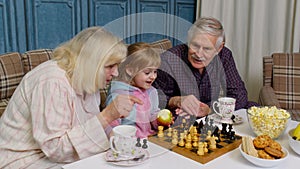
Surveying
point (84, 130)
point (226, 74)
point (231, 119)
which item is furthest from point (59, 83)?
point (226, 74)

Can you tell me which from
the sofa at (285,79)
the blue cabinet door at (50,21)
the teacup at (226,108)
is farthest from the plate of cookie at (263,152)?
the blue cabinet door at (50,21)

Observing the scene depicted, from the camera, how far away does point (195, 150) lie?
114cm

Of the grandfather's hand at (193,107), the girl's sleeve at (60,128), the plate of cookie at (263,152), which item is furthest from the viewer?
the grandfather's hand at (193,107)

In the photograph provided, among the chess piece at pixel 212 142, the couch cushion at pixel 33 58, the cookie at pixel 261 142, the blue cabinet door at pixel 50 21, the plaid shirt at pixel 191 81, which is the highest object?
the blue cabinet door at pixel 50 21

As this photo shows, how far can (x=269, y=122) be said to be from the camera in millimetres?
1244

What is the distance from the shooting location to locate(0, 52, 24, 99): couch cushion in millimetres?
1669

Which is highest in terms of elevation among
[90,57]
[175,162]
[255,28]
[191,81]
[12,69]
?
[255,28]

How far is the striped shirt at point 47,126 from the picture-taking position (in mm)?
1164

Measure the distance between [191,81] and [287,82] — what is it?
0.97 m

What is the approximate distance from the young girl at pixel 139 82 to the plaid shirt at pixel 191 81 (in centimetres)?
26

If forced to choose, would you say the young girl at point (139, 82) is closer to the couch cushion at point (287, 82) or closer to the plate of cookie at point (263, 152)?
the plate of cookie at point (263, 152)

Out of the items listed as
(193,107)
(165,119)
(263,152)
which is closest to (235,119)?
(193,107)

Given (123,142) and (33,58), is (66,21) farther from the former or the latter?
(123,142)

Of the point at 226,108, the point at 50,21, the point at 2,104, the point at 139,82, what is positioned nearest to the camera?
the point at 226,108
